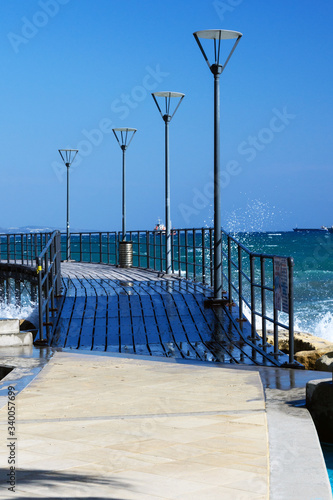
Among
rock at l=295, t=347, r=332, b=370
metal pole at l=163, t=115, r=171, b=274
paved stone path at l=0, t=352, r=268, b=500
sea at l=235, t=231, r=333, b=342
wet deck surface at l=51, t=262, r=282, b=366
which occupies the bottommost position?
sea at l=235, t=231, r=333, b=342

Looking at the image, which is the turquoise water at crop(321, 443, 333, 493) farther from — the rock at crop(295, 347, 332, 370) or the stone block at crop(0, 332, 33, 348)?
the rock at crop(295, 347, 332, 370)

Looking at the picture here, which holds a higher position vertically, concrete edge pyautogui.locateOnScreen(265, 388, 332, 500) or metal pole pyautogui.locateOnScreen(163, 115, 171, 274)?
metal pole pyautogui.locateOnScreen(163, 115, 171, 274)

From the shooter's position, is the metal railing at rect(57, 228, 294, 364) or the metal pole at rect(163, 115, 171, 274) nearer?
the metal railing at rect(57, 228, 294, 364)

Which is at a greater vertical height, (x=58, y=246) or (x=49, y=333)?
(x=58, y=246)


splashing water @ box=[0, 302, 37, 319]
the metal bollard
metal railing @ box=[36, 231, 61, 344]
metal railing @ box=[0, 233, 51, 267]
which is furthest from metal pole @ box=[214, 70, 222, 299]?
splashing water @ box=[0, 302, 37, 319]

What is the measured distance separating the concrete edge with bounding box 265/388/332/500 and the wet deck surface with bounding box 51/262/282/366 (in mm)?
2382

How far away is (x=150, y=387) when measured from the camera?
644 centimetres

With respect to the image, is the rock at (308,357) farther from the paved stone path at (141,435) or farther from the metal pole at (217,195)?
the paved stone path at (141,435)

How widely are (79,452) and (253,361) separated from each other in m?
3.79

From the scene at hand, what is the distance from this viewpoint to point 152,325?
34.5ft

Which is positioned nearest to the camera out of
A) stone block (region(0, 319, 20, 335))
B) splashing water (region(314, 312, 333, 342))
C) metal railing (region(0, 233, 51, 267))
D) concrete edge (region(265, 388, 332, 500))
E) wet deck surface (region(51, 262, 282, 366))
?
concrete edge (region(265, 388, 332, 500))

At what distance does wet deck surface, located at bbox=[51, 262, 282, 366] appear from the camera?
869cm

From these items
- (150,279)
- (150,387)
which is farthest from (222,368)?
(150,279)

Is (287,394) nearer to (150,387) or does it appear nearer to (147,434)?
(150,387)
